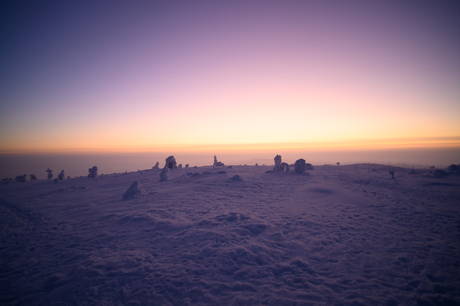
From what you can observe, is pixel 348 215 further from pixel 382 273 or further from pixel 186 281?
pixel 186 281

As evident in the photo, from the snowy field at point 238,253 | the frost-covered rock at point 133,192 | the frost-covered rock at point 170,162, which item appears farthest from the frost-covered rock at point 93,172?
the frost-covered rock at point 133,192

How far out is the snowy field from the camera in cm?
460

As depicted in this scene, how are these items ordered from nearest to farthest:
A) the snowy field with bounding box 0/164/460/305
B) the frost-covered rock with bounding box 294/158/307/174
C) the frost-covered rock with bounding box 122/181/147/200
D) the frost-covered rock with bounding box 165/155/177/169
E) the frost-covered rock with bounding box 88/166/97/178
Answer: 1. the snowy field with bounding box 0/164/460/305
2. the frost-covered rock with bounding box 122/181/147/200
3. the frost-covered rock with bounding box 294/158/307/174
4. the frost-covered rock with bounding box 88/166/97/178
5. the frost-covered rock with bounding box 165/155/177/169

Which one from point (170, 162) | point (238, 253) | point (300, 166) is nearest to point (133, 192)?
point (238, 253)

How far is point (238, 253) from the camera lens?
20.2 ft

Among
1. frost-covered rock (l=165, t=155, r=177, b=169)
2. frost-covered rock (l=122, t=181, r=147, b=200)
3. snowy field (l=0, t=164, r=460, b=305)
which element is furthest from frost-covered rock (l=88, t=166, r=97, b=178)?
frost-covered rock (l=122, t=181, r=147, b=200)

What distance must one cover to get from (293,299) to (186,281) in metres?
2.60

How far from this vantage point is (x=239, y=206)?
11.1m

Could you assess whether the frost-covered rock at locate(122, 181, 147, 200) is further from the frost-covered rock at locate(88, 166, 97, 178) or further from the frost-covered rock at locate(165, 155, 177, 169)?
the frost-covered rock at locate(88, 166, 97, 178)

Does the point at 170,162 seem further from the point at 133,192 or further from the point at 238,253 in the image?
the point at 238,253

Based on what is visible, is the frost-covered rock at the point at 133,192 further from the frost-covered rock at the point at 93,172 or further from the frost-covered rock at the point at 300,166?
the frost-covered rock at the point at 93,172

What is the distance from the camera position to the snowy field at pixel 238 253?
4598mm

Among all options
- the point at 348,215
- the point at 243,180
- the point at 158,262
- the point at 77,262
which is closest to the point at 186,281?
the point at 158,262

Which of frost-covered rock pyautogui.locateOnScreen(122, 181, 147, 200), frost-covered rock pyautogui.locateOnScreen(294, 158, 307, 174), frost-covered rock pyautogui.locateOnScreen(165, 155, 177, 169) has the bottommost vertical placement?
frost-covered rock pyautogui.locateOnScreen(122, 181, 147, 200)
